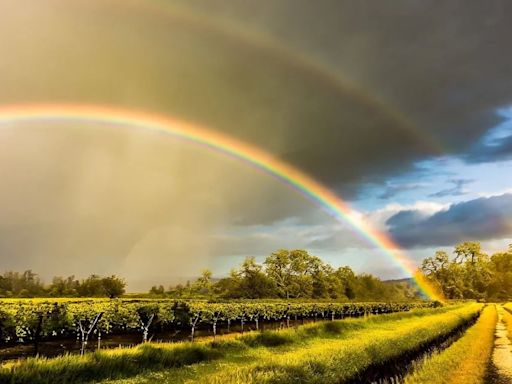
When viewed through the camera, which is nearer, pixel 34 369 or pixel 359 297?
pixel 34 369

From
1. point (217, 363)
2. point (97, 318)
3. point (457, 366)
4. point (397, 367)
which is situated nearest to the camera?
point (217, 363)

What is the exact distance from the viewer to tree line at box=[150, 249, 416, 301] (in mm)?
113688

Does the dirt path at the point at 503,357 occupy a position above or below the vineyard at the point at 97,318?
below

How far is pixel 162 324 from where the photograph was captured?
38156 millimetres

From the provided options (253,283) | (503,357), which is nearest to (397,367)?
(503,357)

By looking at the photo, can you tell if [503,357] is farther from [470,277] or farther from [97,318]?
[470,277]

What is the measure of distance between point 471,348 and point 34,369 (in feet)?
92.0

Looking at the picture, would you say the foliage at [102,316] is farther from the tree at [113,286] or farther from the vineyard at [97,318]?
the tree at [113,286]

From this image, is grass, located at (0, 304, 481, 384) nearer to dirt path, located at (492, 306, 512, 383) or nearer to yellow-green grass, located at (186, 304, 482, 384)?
yellow-green grass, located at (186, 304, 482, 384)

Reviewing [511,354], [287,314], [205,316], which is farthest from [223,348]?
[287,314]

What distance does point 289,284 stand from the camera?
129 metres

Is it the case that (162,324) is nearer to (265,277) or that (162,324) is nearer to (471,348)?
(471,348)

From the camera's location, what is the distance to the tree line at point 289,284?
114 m

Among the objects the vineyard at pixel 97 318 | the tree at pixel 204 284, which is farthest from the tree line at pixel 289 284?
the vineyard at pixel 97 318
